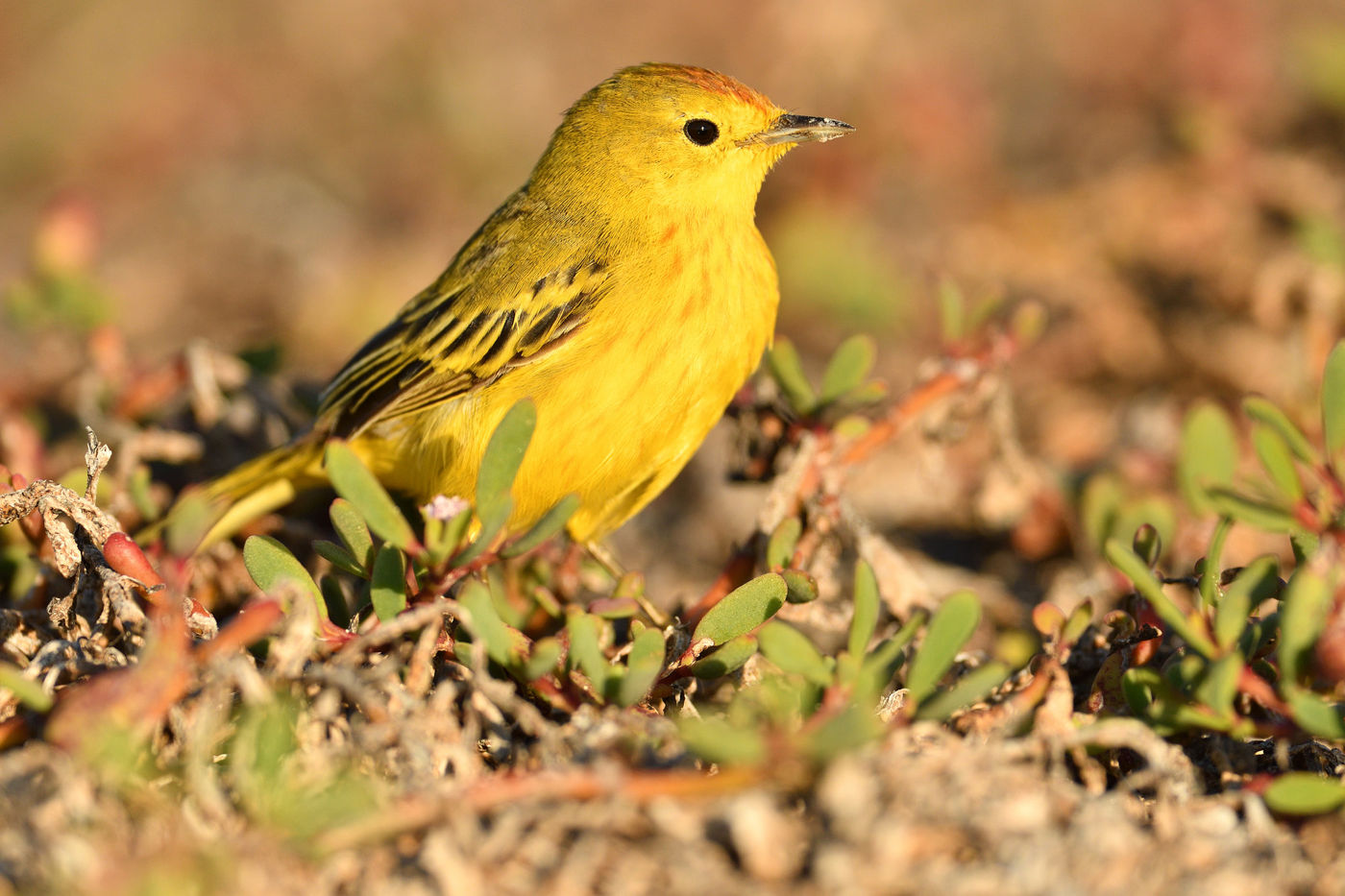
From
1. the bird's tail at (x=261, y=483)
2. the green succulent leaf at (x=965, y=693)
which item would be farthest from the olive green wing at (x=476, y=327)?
the green succulent leaf at (x=965, y=693)

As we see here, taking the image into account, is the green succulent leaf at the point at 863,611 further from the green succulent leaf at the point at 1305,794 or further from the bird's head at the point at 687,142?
the bird's head at the point at 687,142

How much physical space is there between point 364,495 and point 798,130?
2244 mm

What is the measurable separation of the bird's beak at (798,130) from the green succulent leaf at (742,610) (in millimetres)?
1978

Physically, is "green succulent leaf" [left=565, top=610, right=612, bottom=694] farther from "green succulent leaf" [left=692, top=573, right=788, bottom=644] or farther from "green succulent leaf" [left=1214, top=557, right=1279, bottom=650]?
"green succulent leaf" [left=1214, top=557, right=1279, bottom=650]

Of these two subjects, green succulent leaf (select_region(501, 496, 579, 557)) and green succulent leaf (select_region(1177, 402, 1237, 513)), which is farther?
green succulent leaf (select_region(1177, 402, 1237, 513))

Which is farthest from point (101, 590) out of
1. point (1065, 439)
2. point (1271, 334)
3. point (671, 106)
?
point (1271, 334)

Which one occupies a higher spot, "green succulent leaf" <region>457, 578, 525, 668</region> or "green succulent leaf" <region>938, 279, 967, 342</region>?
"green succulent leaf" <region>938, 279, 967, 342</region>

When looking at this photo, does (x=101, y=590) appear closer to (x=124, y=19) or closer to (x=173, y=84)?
(x=173, y=84)

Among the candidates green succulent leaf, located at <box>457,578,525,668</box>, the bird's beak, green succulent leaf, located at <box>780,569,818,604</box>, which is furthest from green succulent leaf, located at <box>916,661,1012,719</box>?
the bird's beak

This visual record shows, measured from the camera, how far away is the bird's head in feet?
13.0

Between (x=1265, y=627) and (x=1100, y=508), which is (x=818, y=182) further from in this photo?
(x=1265, y=627)

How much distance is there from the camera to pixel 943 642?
7.32 feet

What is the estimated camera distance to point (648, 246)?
377 centimetres

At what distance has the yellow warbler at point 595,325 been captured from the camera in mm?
3508
